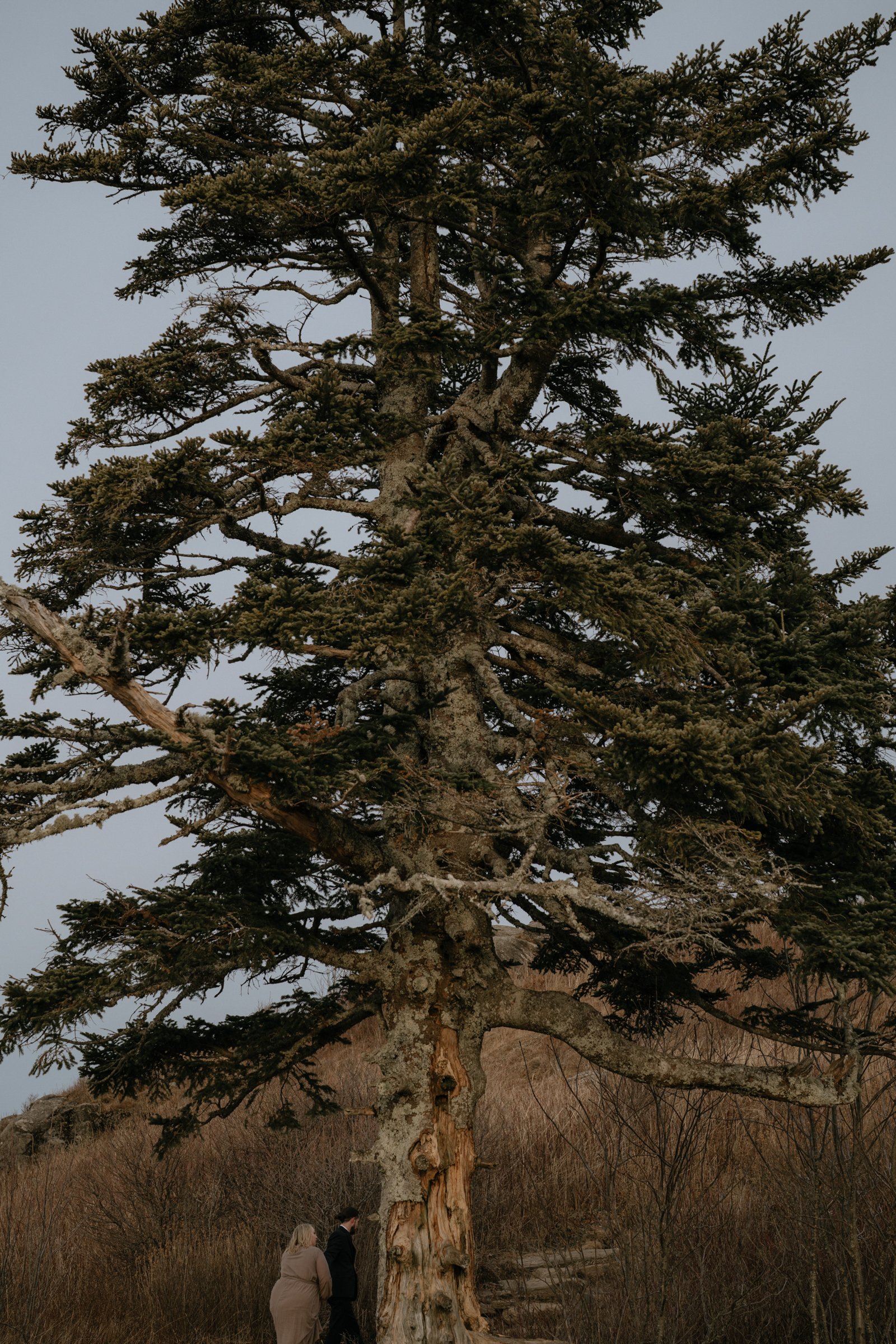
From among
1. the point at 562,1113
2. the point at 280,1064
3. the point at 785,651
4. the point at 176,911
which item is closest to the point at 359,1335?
the point at 280,1064

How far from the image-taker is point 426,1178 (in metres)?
8.12

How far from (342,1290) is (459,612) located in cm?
606

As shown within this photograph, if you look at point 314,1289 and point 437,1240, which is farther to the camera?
point 314,1289

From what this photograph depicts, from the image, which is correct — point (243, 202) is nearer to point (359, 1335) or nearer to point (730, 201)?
point (730, 201)

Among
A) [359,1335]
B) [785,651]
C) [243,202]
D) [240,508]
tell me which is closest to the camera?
[785,651]

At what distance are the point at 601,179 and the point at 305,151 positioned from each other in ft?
11.0

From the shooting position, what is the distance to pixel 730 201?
28.1 feet

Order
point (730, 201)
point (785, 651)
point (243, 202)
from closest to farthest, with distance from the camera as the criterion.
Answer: point (785, 651), point (243, 202), point (730, 201)

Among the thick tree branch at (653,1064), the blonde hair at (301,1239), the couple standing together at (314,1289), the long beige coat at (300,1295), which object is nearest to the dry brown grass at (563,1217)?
the thick tree branch at (653,1064)

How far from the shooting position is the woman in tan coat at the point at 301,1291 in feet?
29.3

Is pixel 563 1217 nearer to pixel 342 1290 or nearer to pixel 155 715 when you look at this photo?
pixel 342 1290

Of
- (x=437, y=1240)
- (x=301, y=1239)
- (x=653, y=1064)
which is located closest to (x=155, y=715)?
(x=437, y=1240)

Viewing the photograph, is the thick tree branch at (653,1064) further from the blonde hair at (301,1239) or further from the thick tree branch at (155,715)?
the blonde hair at (301,1239)

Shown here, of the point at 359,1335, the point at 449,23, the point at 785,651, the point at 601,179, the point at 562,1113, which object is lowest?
the point at 359,1335
